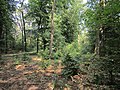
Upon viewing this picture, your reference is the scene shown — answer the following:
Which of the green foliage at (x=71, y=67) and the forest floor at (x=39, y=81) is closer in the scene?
the forest floor at (x=39, y=81)

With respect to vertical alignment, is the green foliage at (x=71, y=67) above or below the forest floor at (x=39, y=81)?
above

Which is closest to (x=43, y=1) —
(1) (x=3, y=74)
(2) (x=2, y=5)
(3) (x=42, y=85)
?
(2) (x=2, y=5)

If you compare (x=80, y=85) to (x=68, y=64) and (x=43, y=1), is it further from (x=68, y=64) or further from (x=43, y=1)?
(x=43, y=1)

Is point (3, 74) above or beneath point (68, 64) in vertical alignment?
beneath

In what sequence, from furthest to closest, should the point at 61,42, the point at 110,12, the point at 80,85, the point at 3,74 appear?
the point at 61,42
the point at 3,74
the point at 80,85
the point at 110,12

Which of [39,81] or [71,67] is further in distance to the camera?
[71,67]

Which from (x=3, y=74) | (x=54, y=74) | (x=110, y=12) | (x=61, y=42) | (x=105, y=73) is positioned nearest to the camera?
(x=110, y=12)

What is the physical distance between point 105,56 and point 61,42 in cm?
1992

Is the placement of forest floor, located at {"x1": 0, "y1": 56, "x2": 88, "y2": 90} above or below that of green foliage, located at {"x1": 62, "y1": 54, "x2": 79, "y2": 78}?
below

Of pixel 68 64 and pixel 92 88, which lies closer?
pixel 92 88

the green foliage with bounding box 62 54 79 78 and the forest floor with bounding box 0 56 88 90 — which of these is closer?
the forest floor with bounding box 0 56 88 90

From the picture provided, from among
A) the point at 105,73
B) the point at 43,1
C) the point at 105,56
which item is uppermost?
the point at 43,1

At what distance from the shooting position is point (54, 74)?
439 inches

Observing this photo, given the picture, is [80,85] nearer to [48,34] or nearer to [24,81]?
[24,81]
